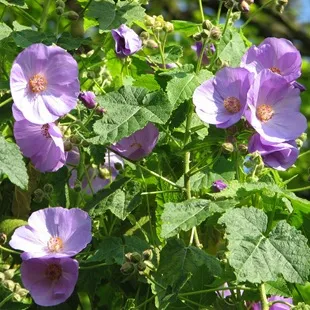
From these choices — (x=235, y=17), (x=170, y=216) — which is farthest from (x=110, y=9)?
(x=170, y=216)

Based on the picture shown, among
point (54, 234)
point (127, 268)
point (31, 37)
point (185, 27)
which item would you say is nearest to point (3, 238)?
point (54, 234)

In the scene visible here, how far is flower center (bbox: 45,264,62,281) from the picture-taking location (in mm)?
1350

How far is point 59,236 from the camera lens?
139cm

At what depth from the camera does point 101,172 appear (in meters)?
1.62

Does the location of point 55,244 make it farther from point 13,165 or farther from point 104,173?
point 104,173

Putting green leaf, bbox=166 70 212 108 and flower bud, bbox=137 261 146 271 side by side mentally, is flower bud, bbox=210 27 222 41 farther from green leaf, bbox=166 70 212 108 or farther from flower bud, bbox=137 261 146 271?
flower bud, bbox=137 261 146 271

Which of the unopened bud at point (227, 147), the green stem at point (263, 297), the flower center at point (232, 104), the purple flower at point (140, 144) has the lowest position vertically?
the green stem at point (263, 297)

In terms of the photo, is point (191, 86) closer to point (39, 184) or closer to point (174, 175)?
point (174, 175)

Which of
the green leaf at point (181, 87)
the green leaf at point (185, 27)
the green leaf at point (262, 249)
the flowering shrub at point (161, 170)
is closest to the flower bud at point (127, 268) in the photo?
the flowering shrub at point (161, 170)

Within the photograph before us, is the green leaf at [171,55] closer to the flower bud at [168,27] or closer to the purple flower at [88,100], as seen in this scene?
the flower bud at [168,27]

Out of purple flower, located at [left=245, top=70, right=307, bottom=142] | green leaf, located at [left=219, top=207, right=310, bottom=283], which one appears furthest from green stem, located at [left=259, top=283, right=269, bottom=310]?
purple flower, located at [left=245, top=70, right=307, bottom=142]

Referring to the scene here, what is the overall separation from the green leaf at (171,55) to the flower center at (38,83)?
11.8 inches

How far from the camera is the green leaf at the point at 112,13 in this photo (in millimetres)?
1543

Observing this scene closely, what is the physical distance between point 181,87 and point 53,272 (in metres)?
0.32
